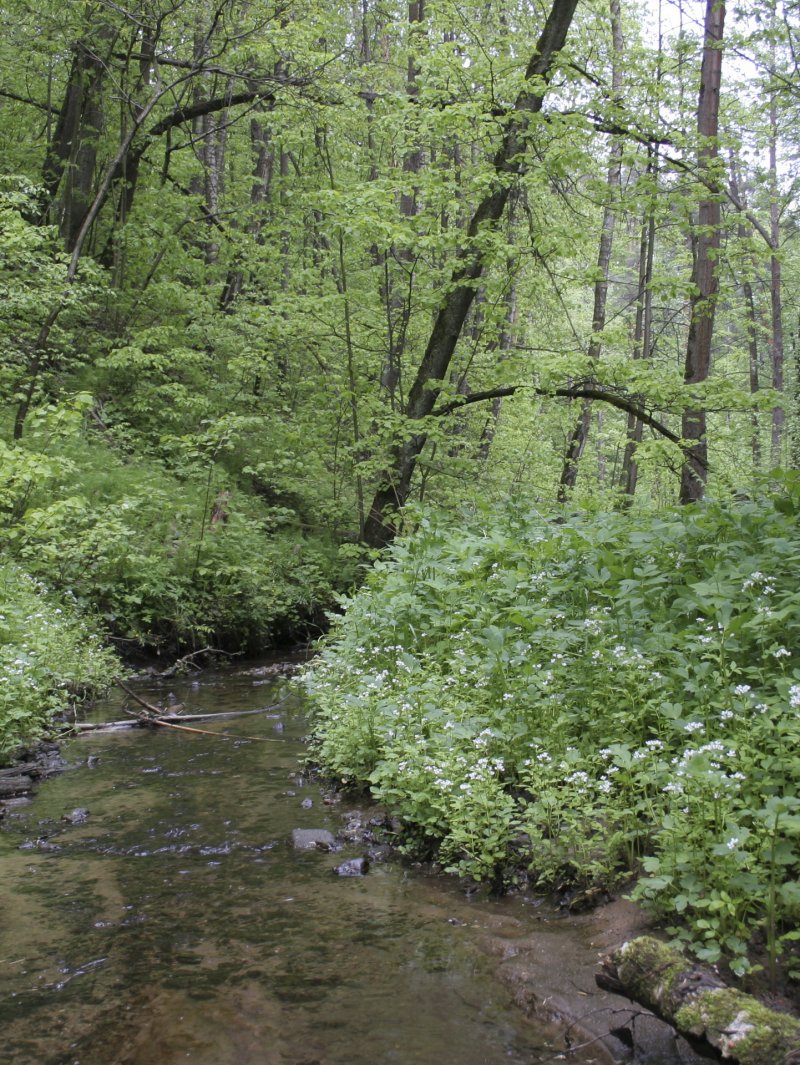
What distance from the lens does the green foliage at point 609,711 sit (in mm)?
3393

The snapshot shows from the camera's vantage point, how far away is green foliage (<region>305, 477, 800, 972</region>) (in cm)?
339

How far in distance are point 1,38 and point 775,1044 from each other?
19839mm

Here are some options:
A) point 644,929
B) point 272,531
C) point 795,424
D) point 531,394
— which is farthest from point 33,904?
point 795,424

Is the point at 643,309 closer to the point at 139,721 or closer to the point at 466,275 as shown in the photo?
the point at 466,275

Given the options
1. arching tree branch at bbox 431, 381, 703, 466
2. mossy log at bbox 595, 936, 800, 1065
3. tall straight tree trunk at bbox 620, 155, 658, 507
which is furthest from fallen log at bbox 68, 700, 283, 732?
tall straight tree trunk at bbox 620, 155, 658, 507

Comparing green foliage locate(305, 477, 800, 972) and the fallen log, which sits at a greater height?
green foliage locate(305, 477, 800, 972)

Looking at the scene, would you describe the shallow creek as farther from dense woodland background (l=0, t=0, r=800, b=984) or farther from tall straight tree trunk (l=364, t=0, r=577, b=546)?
tall straight tree trunk (l=364, t=0, r=577, b=546)

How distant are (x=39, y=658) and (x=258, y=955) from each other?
202 inches

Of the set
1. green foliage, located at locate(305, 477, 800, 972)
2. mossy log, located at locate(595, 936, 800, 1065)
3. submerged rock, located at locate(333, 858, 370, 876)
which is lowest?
submerged rock, located at locate(333, 858, 370, 876)

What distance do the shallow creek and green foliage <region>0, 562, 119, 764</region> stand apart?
1.25m

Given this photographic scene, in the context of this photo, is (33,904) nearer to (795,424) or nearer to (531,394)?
(531,394)

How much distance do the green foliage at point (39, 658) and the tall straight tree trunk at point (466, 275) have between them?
4.32m

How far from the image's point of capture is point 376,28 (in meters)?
22.3

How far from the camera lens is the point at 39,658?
26.6 feet
